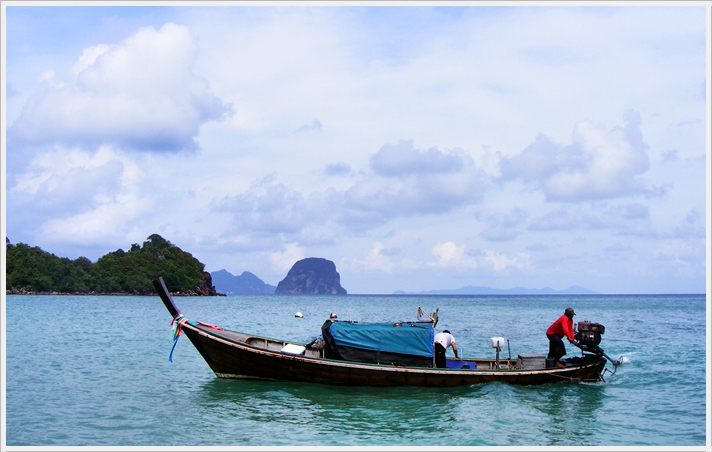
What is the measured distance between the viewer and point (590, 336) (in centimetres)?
2033

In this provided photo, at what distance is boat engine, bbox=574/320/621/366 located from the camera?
20281 millimetres

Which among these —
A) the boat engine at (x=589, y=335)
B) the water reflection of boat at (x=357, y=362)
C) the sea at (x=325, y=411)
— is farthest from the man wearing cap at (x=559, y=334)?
the sea at (x=325, y=411)

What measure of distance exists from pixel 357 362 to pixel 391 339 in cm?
127

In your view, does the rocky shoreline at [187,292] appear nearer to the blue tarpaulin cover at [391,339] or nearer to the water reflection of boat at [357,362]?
the water reflection of boat at [357,362]

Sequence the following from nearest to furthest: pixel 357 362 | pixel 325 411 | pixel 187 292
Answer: pixel 325 411 → pixel 357 362 → pixel 187 292

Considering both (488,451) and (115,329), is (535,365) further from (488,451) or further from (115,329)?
(115,329)

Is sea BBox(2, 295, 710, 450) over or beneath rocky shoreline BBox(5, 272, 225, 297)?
beneath

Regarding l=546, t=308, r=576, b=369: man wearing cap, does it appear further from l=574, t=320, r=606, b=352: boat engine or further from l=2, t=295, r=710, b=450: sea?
l=2, t=295, r=710, b=450: sea

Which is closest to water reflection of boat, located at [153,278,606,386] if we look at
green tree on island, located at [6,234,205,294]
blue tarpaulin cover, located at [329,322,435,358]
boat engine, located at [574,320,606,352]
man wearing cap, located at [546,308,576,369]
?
blue tarpaulin cover, located at [329,322,435,358]

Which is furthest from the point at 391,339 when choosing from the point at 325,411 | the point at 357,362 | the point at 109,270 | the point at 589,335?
the point at 109,270

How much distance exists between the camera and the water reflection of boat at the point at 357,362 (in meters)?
18.9

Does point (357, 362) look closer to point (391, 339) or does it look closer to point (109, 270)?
point (391, 339)

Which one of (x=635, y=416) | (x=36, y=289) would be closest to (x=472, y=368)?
(x=635, y=416)

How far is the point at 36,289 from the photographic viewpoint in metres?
128
